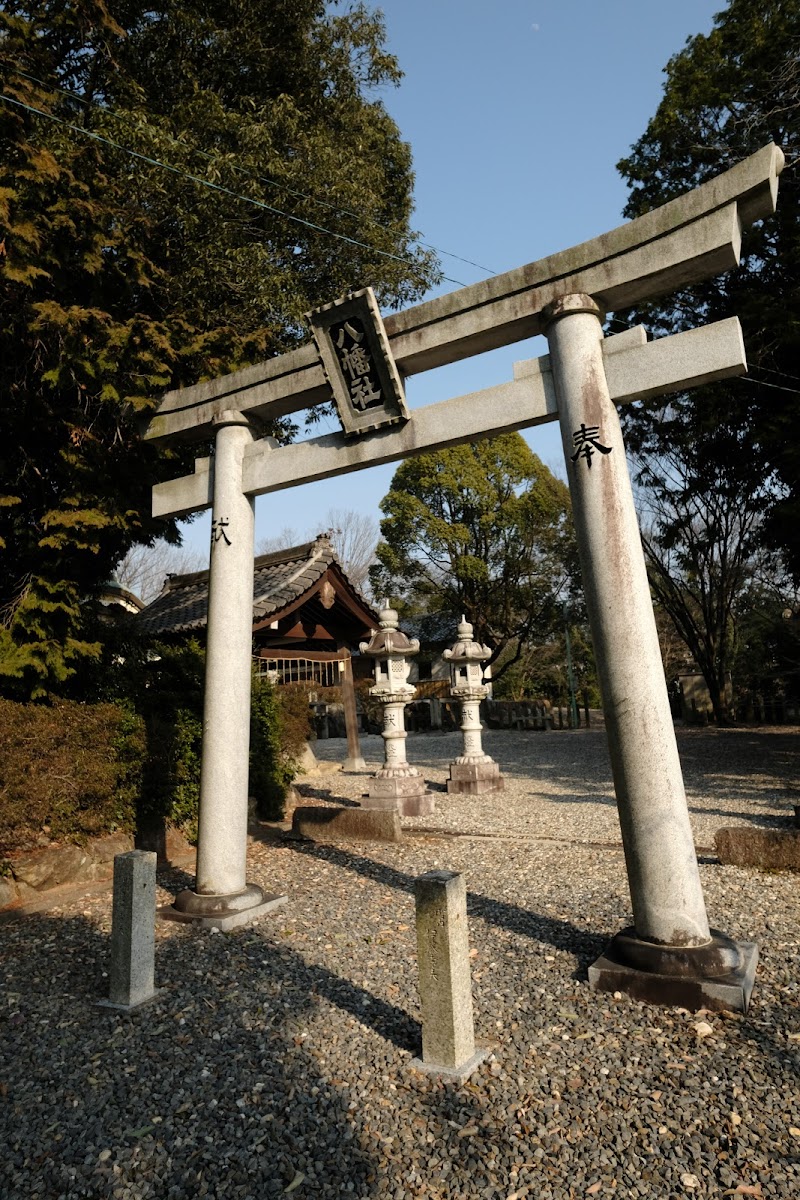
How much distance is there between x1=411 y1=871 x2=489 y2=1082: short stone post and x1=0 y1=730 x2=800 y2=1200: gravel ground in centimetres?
9

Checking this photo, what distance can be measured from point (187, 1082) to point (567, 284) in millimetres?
4410

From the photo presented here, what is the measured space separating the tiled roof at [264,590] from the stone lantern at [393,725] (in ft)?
8.39

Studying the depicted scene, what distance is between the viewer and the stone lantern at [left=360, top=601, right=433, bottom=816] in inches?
→ 347

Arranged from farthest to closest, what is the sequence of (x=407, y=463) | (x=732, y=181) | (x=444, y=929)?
(x=407, y=463)
(x=732, y=181)
(x=444, y=929)

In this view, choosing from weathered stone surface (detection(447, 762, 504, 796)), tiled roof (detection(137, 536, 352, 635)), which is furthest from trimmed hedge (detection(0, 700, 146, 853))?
weathered stone surface (detection(447, 762, 504, 796))

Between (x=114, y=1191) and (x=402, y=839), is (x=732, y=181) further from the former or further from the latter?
(x=402, y=839)

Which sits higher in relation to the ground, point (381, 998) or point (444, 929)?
point (444, 929)

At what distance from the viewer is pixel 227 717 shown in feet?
16.2

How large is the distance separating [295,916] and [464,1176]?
2.85m

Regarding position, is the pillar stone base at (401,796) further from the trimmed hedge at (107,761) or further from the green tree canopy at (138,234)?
the green tree canopy at (138,234)

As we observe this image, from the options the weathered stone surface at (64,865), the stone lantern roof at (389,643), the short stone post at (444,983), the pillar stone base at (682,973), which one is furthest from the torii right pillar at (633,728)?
the stone lantern roof at (389,643)

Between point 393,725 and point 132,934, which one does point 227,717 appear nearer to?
point 132,934

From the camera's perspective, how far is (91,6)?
692cm

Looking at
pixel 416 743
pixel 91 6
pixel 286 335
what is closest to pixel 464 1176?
pixel 286 335
